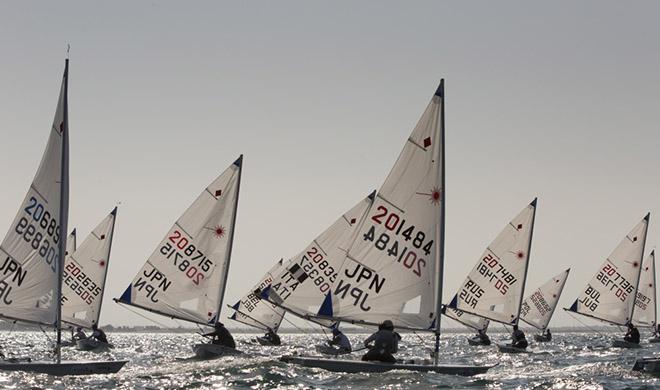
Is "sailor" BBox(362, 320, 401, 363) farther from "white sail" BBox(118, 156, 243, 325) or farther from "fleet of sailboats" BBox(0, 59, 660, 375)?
"white sail" BBox(118, 156, 243, 325)

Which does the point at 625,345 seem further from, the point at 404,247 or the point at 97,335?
the point at 404,247

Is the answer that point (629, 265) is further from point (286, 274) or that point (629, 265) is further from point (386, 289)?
point (386, 289)

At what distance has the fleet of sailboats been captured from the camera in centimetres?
2708

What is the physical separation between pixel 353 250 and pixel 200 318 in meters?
11.4

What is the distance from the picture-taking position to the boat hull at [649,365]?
27.9 meters

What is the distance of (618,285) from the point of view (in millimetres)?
66125

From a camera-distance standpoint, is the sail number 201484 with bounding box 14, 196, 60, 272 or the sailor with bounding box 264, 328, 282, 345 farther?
the sailor with bounding box 264, 328, 282, 345

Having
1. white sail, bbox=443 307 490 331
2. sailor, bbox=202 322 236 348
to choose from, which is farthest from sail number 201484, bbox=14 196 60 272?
white sail, bbox=443 307 490 331

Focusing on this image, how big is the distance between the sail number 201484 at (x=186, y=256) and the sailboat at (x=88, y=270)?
565 inches

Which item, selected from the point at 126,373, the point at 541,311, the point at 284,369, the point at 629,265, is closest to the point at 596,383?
the point at 284,369

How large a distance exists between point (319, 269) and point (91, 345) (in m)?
14.9


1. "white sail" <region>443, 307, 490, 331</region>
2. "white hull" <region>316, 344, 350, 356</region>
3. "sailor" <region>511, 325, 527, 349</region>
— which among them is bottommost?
"white hull" <region>316, 344, 350, 356</region>

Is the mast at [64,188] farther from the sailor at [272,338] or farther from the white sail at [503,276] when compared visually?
the sailor at [272,338]

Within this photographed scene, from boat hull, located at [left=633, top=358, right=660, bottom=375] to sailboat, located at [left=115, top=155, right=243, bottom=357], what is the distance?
1624cm
